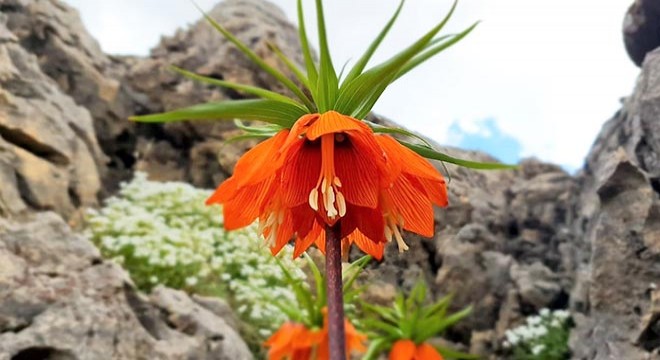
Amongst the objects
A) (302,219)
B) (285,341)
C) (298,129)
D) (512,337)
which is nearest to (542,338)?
(512,337)

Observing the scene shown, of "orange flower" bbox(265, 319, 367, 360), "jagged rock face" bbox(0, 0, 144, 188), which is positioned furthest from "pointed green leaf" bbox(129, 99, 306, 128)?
"jagged rock face" bbox(0, 0, 144, 188)

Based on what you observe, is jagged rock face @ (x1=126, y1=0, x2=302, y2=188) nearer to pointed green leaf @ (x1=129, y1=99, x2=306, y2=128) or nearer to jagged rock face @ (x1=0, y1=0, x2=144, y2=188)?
jagged rock face @ (x1=0, y1=0, x2=144, y2=188)

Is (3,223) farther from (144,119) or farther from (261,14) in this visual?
(261,14)

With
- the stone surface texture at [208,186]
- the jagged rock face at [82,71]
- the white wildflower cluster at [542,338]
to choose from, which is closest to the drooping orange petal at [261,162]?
the stone surface texture at [208,186]

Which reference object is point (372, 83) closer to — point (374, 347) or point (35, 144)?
point (374, 347)

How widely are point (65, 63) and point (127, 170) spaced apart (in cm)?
127

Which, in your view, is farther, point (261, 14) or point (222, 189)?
point (261, 14)

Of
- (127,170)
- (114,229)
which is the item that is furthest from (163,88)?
(114,229)

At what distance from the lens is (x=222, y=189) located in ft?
2.77

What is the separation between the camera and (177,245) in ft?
15.3

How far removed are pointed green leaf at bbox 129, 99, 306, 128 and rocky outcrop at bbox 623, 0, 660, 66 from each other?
2.74 m

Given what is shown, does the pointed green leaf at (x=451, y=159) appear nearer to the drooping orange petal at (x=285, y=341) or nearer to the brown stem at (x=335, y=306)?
the brown stem at (x=335, y=306)

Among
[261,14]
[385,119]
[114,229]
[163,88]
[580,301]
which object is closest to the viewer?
[385,119]

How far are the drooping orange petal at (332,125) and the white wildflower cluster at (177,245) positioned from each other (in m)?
2.42
